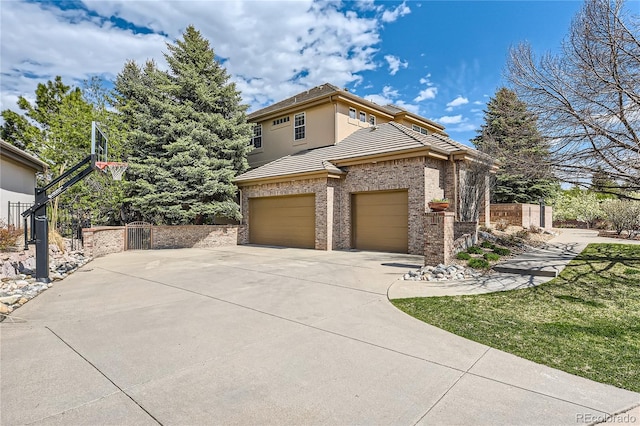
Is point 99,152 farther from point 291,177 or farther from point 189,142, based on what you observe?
point 291,177

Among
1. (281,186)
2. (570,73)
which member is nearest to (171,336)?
(570,73)

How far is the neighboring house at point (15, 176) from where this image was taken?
40.5ft

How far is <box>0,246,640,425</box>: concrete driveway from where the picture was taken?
2740mm

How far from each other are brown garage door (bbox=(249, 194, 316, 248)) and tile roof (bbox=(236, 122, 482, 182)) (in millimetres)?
1351

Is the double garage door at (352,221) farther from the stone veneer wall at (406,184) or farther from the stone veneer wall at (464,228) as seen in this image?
the stone veneer wall at (464,228)

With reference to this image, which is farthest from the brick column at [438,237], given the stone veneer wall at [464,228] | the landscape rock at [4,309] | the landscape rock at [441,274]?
the landscape rock at [4,309]

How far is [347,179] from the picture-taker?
14.7 meters

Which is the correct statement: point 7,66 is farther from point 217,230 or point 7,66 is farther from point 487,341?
point 487,341

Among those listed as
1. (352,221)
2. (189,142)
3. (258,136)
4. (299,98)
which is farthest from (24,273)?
(299,98)

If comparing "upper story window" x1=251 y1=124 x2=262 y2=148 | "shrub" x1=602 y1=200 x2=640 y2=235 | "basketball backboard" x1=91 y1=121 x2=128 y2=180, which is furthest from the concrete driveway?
"shrub" x1=602 y1=200 x2=640 y2=235

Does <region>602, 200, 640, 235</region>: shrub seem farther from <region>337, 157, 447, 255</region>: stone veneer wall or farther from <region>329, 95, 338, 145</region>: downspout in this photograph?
<region>329, 95, 338, 145</region>: downspout

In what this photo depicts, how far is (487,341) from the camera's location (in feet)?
13.9

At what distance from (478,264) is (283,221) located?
9.95 metres

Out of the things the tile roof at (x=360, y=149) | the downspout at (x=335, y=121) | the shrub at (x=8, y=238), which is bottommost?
the shrub at (x=8, y=238)
